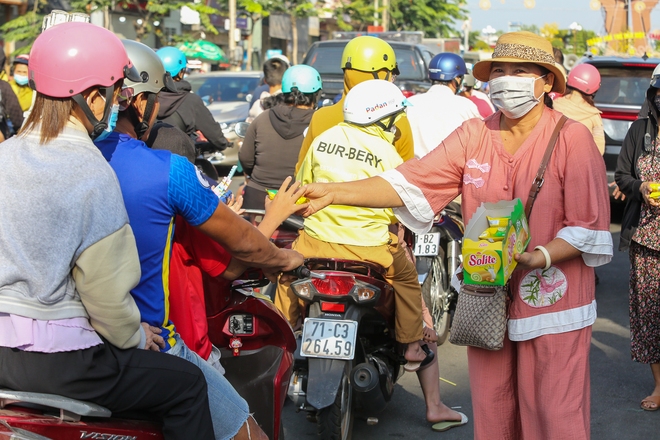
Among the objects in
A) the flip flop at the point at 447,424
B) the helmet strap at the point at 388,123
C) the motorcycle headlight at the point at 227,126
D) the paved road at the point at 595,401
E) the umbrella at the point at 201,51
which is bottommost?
the paved road at the point at 595,401

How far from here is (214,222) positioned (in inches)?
109

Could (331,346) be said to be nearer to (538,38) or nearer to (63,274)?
(538,38)

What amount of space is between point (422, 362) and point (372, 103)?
1571 mm

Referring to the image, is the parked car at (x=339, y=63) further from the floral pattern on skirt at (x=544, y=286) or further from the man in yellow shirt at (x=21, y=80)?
the floral pattern on skirt at (x=544, y=286)

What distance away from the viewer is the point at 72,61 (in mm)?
2414

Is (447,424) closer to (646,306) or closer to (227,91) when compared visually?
(646,306)

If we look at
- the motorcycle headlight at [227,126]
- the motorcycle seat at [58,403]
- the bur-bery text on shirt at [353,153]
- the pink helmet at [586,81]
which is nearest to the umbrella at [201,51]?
the motorcycle headlight at [227,126]

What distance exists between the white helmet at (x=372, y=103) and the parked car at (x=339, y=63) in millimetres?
7608

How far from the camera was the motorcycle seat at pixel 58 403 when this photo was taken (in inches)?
89.7

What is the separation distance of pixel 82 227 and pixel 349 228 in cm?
237

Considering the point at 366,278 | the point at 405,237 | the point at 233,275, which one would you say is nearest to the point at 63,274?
the point at 233,275

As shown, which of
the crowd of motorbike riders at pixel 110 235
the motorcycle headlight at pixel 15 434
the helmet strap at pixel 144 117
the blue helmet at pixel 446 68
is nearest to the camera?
the motorcycle headlight at pixel 15 434

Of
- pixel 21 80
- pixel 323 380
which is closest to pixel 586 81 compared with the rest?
pixel 323 380

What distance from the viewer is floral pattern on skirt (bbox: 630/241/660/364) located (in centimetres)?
539
